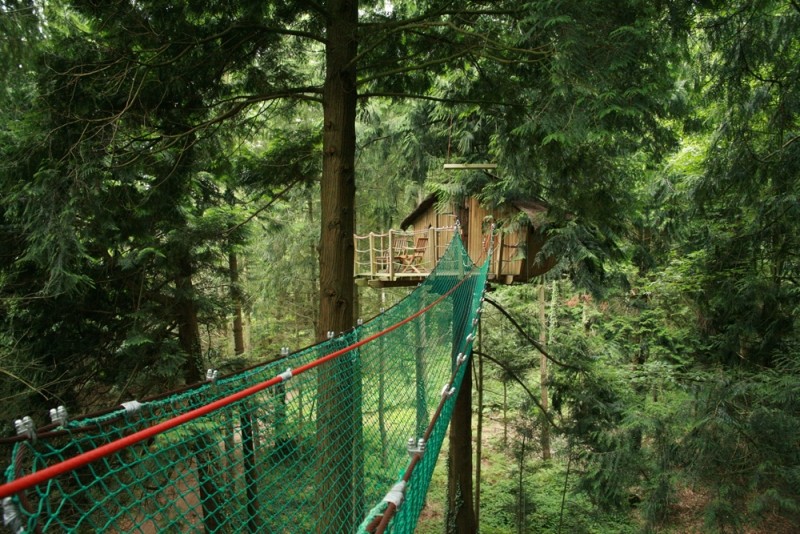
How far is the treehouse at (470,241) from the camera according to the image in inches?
201

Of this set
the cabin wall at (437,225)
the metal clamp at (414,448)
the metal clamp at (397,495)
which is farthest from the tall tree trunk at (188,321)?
the metal clamp at (397,495)

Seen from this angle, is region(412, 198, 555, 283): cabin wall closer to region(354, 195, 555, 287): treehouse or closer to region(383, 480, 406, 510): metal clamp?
region(354, 195, 555, 287): treehouse

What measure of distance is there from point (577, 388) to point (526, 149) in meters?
3.12

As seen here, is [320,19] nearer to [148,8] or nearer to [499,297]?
[148,8]

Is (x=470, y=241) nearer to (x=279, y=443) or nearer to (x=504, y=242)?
(x=504, y=242)

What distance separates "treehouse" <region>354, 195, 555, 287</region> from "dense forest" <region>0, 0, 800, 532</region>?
0.77ft

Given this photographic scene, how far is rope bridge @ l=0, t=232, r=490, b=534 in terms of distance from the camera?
2.72 feet

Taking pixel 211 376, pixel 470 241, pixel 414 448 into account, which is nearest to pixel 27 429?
pixel 211 376

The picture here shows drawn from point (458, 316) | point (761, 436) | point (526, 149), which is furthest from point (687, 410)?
point (526, 149)

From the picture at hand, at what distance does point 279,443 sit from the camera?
102 inches

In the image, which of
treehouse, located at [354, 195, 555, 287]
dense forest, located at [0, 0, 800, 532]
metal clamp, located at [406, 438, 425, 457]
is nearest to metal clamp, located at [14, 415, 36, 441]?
metal clamp, located at [406, 438, 425, 457]

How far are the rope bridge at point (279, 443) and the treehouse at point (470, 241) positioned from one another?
0.66 meters

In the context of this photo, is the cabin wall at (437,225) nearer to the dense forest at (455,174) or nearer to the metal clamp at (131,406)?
the dense forest at (455,174)

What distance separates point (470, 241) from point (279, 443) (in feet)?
14.4
